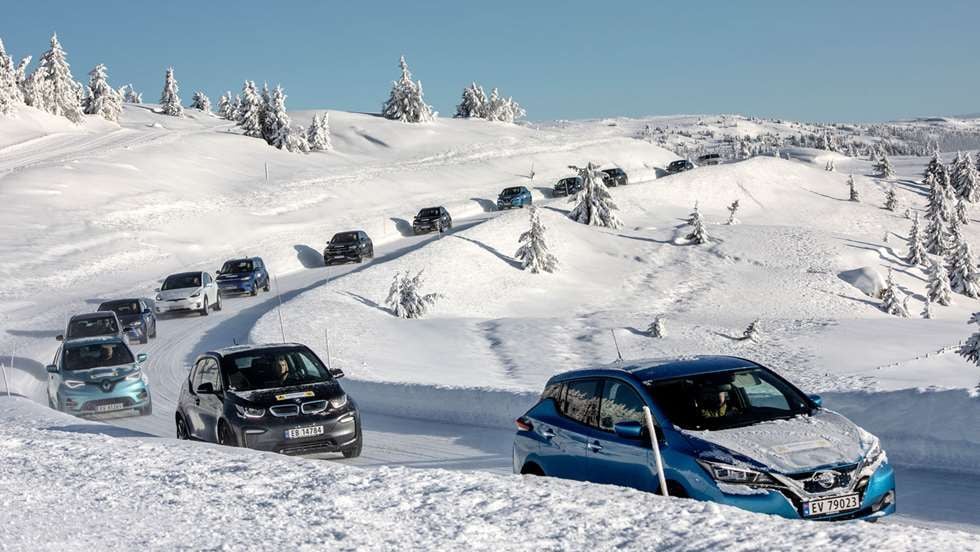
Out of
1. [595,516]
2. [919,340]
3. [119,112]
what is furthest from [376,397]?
[119,112]

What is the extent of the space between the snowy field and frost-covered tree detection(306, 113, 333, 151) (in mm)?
2192

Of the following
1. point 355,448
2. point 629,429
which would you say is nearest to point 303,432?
point 355,448

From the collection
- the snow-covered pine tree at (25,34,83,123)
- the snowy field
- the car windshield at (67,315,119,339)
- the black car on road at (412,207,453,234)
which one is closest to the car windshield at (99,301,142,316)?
the snowy field

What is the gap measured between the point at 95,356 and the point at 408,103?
337 feet

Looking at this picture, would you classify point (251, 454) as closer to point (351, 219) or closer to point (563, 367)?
point (563, 367)

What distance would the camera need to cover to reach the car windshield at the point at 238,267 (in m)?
40.5

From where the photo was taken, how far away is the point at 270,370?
13.4m

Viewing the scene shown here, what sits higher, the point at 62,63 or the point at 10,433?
the point at 62,63

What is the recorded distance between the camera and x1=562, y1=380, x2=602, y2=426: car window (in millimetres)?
8750

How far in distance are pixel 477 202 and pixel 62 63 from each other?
55323 millimetres

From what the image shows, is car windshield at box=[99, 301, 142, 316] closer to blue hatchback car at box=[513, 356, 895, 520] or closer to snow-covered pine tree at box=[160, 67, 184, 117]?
blue hatchback car at box=[513, 356, 895, 520]

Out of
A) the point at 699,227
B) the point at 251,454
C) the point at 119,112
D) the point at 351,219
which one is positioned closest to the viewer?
the point at 251,454

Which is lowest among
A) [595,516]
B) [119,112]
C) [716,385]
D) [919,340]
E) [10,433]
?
[919,340]

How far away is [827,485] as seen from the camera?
7.26 m
